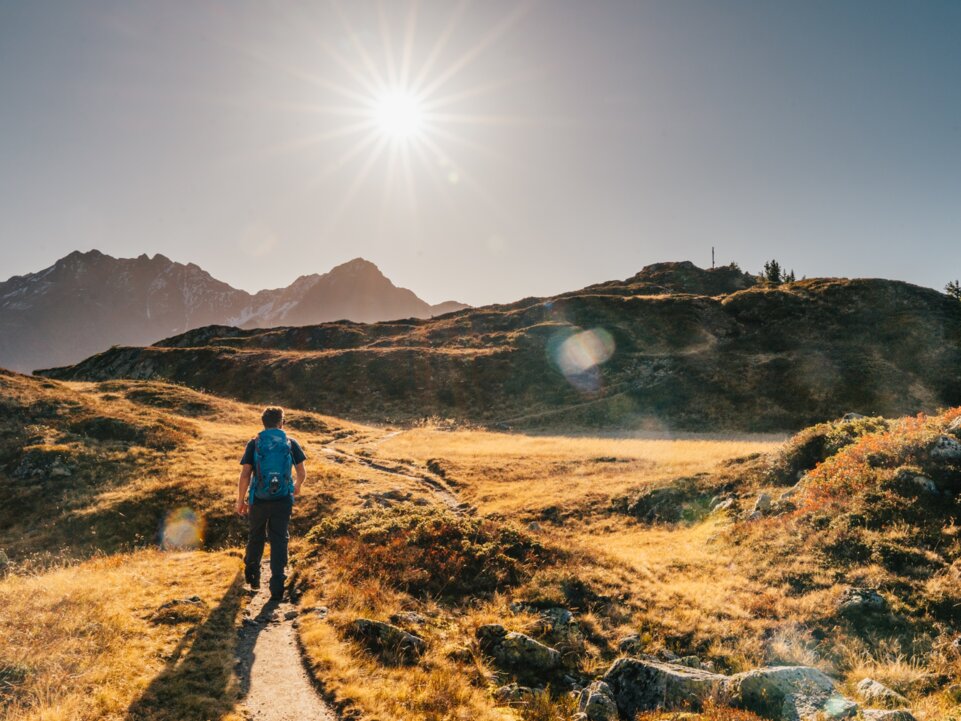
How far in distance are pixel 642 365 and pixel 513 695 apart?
64302 millimetres

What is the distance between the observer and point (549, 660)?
27.9 ft

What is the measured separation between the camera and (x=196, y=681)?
22.4 ft

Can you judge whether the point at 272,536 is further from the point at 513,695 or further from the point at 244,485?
the point at 513,695

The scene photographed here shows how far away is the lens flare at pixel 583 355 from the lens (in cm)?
6856

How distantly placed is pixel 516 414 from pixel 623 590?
5098cm

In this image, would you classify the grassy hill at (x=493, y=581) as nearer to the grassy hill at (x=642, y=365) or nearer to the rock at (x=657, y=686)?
the rock at (x=657, y=686)

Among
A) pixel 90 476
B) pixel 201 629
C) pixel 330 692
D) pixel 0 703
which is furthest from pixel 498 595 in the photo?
pixel 90 476

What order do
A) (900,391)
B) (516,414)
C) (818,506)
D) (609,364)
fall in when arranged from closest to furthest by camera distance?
(818,506) → (900,391) → (516,414) → (609,364)

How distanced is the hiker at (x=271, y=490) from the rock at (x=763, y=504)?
14742 mm

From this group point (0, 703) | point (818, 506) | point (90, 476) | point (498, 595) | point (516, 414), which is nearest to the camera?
point (0, 703)

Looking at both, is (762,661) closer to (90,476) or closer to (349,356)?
(90,476)

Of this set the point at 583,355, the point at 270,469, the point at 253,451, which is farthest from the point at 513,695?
the point at 583,355

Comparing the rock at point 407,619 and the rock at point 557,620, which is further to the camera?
the rock at point 557,620

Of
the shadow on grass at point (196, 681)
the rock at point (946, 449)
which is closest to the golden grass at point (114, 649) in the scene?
the shadow on grass at point (196, 681)
